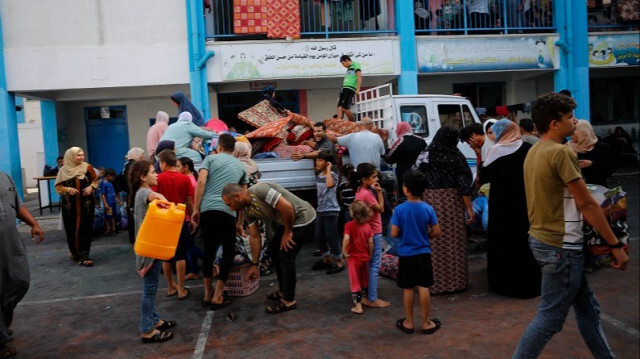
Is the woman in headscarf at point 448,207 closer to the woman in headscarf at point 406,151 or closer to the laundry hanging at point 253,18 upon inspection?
the woman in headscarf at point 406,151

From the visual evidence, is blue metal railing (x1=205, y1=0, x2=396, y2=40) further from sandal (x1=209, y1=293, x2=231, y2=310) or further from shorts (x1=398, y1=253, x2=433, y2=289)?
shorts (x1=398, y1=253, x2=433, y2=289)

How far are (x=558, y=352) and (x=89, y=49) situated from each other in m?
12.3

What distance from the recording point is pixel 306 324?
441 centimetres

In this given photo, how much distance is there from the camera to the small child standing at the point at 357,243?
→ 4672 millimetres

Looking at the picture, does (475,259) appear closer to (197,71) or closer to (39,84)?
(197,71)

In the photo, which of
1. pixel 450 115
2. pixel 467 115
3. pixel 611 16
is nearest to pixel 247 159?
pixel 450 115

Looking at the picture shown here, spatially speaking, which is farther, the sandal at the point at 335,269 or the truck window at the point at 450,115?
the truck window at the point at 450,115

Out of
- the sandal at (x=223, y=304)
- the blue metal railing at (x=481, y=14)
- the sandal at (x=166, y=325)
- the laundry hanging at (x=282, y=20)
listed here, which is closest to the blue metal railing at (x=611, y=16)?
the blue metal railing at (x=481, y=14)

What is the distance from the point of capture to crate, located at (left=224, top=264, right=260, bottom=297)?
5281 mm

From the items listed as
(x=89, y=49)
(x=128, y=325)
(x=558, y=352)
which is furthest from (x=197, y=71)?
(x=558, y=352)

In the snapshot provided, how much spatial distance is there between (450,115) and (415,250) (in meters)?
5.23

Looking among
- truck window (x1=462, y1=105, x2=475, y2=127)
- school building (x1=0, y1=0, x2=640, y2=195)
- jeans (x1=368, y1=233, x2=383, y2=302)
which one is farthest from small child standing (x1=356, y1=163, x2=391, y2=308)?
school building (x1=0, y1=0, x2=640, y2=195)

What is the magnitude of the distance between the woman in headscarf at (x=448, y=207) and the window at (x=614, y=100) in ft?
48.7

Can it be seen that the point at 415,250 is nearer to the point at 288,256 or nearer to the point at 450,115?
the point at 288,256
